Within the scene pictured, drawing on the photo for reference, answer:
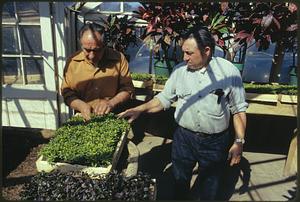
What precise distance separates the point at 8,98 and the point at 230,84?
388 centimetres

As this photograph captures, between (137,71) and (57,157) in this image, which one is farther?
(137,71)

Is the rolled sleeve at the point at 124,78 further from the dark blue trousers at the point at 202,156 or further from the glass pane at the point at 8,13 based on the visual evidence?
the glass pane at the point at 8,13

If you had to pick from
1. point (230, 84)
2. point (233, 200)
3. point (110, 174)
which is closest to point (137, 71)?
point (233, 200)

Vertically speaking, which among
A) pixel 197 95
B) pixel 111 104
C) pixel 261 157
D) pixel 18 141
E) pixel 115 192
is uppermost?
pixel 197 95

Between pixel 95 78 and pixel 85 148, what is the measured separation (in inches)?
39.6

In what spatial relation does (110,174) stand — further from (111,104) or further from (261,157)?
(261,157)

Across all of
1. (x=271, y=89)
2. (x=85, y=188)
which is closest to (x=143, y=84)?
(x=271, y=89)

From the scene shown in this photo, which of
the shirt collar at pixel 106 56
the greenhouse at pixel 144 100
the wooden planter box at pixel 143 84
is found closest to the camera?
the greenhouse at pixel 144 100

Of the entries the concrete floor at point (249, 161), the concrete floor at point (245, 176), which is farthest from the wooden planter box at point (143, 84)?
the concrete floor at point (245, 176)

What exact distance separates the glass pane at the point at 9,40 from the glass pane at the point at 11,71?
146mm

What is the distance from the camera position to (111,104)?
3430 mm

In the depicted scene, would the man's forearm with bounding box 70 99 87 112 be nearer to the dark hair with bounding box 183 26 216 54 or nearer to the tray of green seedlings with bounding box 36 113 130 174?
the tray of green seedlings with bounding box 36 113 130 174

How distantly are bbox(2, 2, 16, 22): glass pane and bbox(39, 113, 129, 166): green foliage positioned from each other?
2.60m

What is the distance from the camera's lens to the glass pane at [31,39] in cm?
514
